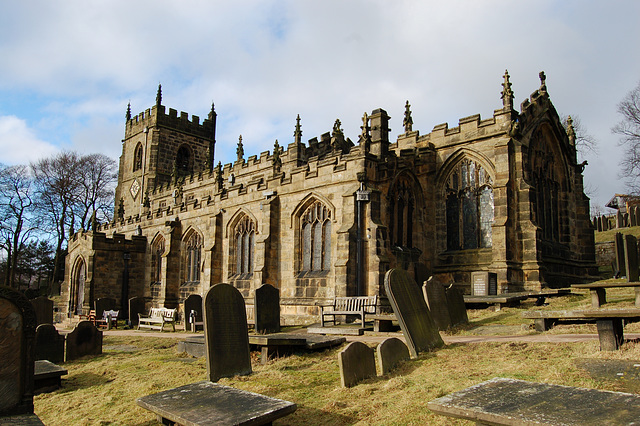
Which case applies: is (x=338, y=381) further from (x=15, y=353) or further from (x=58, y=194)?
(x=58, y=194)

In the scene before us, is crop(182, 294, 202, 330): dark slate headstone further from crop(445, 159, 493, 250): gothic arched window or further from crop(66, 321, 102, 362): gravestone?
crop(445, 159, 493, 250): gothic arched window

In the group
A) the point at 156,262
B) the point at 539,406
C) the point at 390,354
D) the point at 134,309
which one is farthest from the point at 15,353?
the point at 156,262

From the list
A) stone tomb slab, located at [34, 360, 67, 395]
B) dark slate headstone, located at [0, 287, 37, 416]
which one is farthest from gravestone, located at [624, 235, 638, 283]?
dark slate headstone, located at [0, 287, 37, 416]

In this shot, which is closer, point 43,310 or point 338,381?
point 338,381

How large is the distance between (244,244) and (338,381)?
15141mm

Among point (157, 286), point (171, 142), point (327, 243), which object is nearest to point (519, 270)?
point (327, 243)

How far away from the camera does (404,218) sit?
1833 cm

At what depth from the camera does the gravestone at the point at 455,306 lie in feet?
35.6

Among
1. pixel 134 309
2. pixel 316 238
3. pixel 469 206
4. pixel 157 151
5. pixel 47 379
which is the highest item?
pixel 157 151

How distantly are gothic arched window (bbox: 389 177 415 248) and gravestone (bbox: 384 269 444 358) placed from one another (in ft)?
30.4

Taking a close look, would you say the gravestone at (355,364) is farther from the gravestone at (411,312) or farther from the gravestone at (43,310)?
the gravestone at (43,310)

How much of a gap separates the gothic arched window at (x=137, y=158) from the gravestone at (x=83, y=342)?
113 ft

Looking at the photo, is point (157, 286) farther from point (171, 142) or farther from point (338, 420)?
point (338, 420)

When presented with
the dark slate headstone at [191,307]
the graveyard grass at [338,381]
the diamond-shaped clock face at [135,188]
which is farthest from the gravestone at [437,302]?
the diamond-shaped clock face at [135,188]
